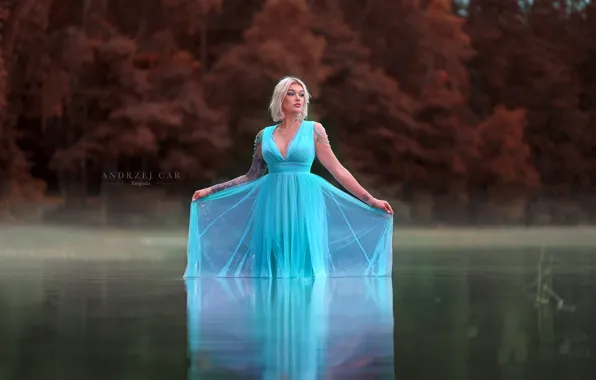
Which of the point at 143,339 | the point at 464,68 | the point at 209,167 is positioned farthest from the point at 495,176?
the point at 143,339

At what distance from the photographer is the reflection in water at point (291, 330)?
13.0 ft

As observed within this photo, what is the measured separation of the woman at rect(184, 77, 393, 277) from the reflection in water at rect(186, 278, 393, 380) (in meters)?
0.61

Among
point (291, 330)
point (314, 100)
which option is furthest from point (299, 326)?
point (314, 100)

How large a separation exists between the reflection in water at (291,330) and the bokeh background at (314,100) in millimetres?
16302

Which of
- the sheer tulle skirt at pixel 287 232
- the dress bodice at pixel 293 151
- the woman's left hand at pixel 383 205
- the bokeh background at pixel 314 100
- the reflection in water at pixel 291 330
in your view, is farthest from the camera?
the bokeh background at pixel 314 100

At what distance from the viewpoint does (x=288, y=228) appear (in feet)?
27.8

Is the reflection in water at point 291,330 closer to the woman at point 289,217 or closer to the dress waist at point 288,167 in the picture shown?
the woman at point 289,217

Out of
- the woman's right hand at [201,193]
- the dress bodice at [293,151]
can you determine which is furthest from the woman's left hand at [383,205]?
the woman's right hand at [201,193]

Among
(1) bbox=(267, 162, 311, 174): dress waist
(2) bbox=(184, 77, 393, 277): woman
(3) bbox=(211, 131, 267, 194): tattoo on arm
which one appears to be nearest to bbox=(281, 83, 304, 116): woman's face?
(2) bbox=(184, 77, 393, 277): woman

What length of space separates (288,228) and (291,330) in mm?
3413

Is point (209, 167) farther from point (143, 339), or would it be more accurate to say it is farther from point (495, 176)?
point (143, 339)

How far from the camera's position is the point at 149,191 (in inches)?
1040

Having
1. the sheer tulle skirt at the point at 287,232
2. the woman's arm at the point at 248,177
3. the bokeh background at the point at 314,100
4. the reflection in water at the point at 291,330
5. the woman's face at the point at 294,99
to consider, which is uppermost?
the bokeh background at the point at 314,100

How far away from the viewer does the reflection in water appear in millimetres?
3965
